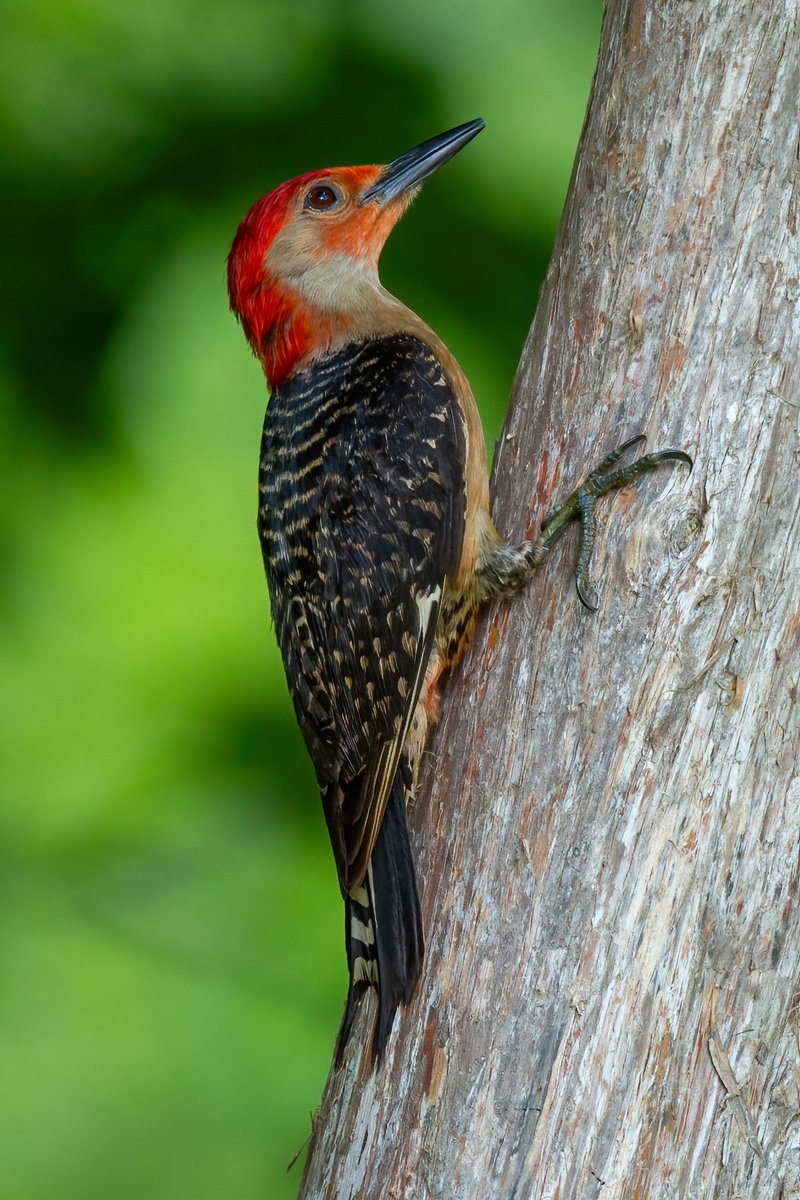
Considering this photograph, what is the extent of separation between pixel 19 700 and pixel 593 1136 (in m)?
2.83

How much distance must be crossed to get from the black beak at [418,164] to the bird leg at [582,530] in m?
1.36

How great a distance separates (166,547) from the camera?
13.9ft

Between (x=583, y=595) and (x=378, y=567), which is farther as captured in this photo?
(x=378, y=567)

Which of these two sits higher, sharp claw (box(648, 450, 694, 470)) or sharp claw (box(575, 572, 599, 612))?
sharp claw (box(648, 450, 694, 470))

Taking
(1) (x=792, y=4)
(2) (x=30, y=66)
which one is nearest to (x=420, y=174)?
(1) (x=792, y=4)

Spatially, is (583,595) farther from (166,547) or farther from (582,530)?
(166,547)

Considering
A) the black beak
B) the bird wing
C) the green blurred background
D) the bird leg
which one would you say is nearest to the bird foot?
the bird leg

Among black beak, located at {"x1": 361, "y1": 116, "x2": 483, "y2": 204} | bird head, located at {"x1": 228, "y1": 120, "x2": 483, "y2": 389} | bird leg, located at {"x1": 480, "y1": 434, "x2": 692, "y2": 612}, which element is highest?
black beak, located at {"x1": 361, "y1": 116, "x2": 483, "y2": 204}

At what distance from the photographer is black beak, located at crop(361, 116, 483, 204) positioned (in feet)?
11.1

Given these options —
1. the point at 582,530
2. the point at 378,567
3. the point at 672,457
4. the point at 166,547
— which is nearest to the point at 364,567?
the point at 378,567

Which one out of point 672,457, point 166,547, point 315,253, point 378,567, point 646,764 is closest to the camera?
point 646,764

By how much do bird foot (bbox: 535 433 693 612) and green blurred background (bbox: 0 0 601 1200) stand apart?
1866mm

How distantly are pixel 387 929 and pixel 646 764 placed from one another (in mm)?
592

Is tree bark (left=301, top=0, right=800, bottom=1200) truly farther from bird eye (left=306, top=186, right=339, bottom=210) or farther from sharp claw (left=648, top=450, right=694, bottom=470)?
bird eye (left=306, top=186, right=339, bottom=210)
